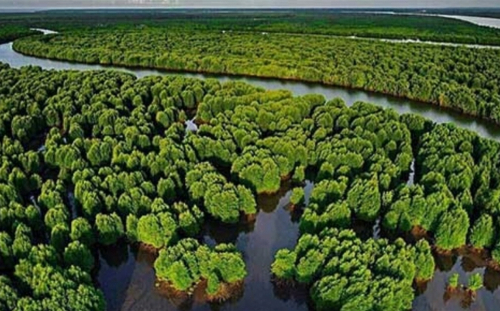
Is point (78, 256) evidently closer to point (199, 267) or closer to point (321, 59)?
point (199, 267)

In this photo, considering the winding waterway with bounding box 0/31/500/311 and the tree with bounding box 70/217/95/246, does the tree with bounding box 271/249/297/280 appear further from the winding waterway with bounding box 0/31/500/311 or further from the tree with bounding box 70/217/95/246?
the tree with bounding box 70/217/95/246

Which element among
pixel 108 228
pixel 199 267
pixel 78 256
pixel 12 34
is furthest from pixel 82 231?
pixel 12 34

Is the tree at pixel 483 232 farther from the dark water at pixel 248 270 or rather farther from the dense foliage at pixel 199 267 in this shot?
the dense foliage at pixel 199 267

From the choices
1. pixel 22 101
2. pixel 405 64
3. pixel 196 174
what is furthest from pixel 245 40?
pixel 196 174

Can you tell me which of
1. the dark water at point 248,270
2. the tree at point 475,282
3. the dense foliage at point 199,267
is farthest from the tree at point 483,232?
the dense foliage at point 199,267

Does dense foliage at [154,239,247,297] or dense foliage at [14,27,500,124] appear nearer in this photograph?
dense foliage at [154,239,247,297]

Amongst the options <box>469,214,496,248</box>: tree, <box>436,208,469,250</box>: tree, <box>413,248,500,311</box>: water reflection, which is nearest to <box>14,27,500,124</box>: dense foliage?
<box>469,214,496,248</box>: tree
